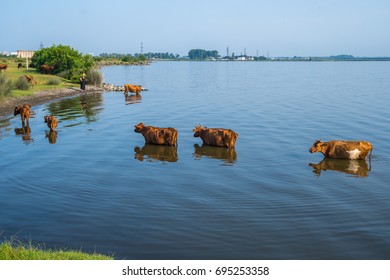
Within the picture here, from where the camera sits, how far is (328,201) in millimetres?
13398

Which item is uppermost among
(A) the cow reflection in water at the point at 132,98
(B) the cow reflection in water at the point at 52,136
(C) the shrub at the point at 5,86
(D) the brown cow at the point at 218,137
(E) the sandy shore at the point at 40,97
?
(C) the shrub at the point at 5,86

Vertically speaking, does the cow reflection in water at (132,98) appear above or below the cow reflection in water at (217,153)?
above

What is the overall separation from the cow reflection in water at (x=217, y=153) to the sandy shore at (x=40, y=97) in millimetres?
15309

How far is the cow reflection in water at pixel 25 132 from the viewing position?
22.3 m

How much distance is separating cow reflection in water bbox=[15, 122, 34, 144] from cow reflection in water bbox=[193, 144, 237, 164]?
781 centimetres

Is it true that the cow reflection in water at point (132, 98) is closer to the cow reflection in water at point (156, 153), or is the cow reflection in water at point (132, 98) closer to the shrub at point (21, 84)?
the shrub at point (21, 84)

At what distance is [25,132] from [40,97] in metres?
16.2

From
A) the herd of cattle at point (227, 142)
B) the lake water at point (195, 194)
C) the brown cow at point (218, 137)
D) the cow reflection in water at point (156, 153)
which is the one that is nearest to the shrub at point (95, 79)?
the lake water at point (195, 194)

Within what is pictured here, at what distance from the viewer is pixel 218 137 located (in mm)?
20672

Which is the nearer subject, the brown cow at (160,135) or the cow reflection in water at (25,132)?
the brown cow at (160,135)

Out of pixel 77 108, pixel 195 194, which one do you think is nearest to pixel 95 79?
pixel 77 108

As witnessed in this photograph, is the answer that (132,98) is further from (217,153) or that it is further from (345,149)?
(345,149)

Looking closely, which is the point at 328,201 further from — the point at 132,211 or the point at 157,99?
the point at 157,99

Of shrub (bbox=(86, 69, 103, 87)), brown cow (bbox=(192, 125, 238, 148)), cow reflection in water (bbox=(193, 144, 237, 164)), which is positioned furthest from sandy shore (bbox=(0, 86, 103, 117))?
cow reflection in water (bbox=(193, 144, 237, 164))
